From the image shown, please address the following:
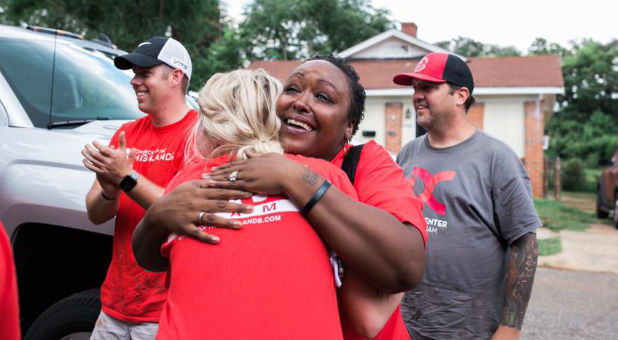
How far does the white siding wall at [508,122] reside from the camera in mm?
19531

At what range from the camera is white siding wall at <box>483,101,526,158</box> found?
19.5 meters

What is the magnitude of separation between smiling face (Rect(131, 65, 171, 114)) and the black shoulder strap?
49.1 inches

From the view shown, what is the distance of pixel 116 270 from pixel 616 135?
119 feet

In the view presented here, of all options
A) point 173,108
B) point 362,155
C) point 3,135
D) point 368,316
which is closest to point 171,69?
point 173,108

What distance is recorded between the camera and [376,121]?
21.3 metres

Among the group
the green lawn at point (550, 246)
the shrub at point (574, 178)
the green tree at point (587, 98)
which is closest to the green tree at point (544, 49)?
the green tree at point (587, 98)

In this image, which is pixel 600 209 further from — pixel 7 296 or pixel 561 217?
pixel 7 296

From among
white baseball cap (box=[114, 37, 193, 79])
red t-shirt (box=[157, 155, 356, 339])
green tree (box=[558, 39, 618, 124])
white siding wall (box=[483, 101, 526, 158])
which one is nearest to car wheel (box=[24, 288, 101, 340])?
white baseball cap (box=[114, 37, 193, 79])

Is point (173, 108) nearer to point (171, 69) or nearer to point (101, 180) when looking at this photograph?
point (171, 69)

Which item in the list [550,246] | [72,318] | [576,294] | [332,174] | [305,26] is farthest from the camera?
[305,26]

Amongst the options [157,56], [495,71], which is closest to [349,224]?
[157,56]

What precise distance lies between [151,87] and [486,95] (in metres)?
18.6

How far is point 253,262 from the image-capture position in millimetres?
1340

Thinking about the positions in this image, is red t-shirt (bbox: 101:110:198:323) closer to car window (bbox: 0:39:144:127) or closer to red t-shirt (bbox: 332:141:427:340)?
car window (bbox: 0:39:144:127)
